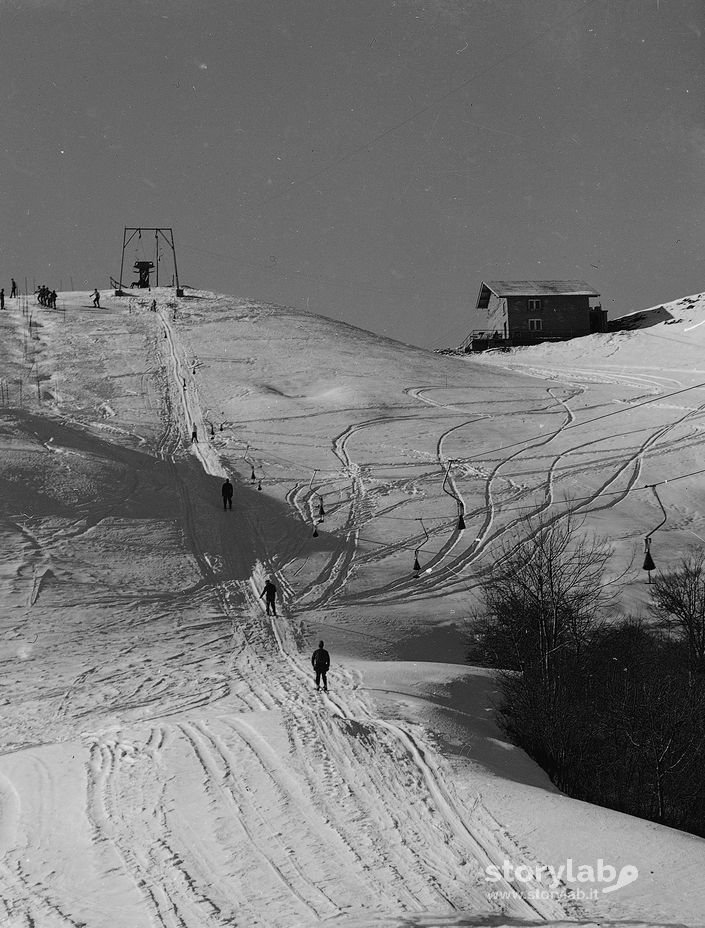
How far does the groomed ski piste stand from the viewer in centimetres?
1109

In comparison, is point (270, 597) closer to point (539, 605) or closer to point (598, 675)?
point (539, 605)

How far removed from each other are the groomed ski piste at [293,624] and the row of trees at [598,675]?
1017 millimetres

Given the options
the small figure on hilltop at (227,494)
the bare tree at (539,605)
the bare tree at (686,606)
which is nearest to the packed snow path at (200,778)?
the small figure on hilltop at (227,494)

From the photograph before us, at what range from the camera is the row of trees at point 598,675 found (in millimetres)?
20469

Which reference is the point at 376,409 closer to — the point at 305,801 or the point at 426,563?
the point at 426,563

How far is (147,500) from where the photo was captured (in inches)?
1384

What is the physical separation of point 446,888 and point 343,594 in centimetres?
1813

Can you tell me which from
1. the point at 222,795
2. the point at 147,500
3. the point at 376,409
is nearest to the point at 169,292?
the point at 376,409

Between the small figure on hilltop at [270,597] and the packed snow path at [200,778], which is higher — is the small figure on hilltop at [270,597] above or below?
above

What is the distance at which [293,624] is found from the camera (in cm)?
2611

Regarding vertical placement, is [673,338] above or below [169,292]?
below

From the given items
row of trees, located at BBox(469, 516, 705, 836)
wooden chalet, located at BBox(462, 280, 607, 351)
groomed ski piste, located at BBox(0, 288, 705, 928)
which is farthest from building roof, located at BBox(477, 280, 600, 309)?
row of trees, located at BBox(469, 516, 705, 836)

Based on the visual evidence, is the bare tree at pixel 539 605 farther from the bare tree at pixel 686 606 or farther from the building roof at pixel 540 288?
the building roof at pixel 540 288

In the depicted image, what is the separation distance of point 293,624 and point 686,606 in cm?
1250
